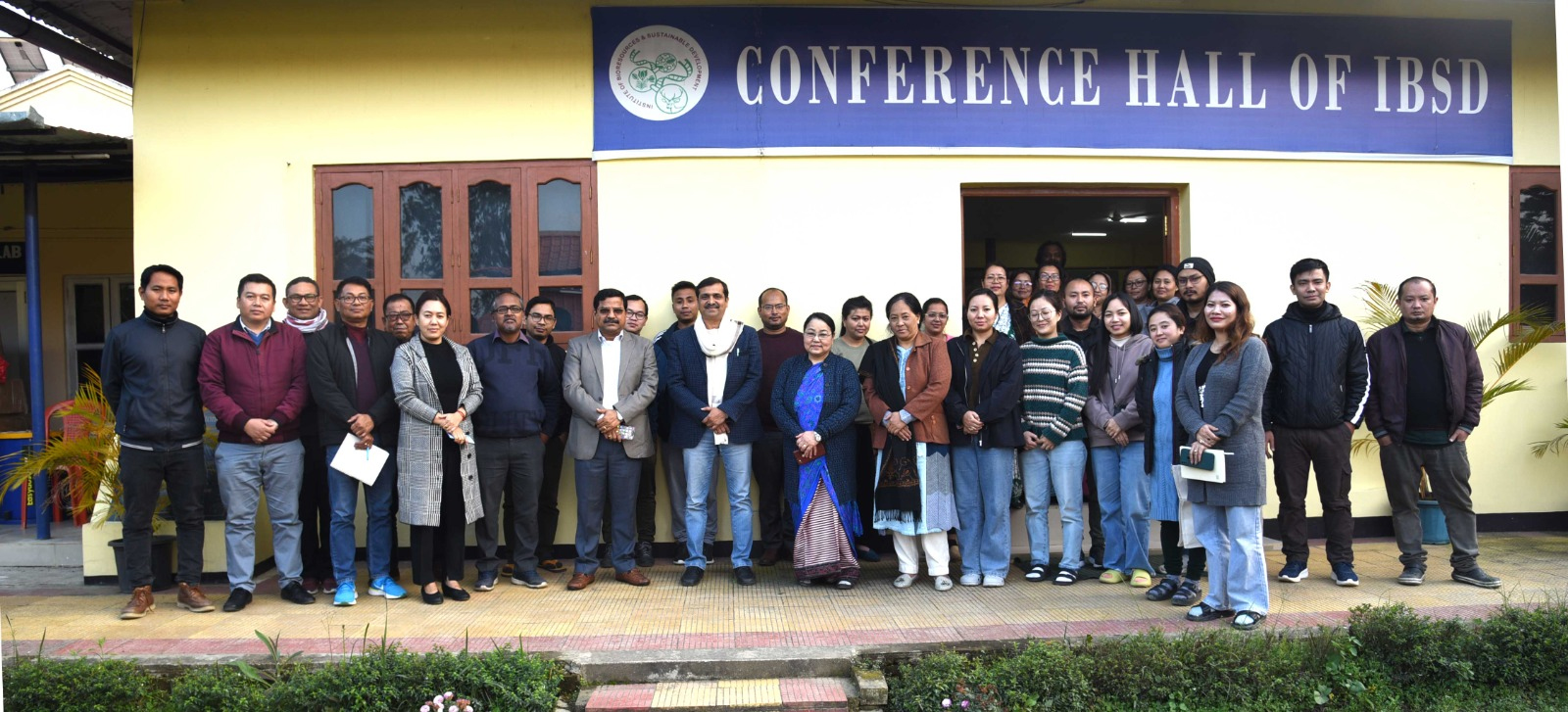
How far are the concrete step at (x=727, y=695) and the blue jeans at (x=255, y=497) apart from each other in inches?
95.2

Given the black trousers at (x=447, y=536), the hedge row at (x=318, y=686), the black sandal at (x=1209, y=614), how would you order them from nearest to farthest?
the hedge row at (x=318, y=686), the black sandal at (x=1209, y=614), the black trousers at (x=447, y=536)

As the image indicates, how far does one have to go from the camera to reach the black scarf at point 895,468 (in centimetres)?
576

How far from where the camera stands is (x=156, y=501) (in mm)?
5613

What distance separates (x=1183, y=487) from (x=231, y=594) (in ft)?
17.5

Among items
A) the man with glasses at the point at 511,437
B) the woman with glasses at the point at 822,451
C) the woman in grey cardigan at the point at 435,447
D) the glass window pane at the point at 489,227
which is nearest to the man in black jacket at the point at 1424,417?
the woman with glasses at the point at 822,451

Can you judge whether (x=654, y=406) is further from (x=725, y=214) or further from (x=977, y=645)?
(x=977, y=645)

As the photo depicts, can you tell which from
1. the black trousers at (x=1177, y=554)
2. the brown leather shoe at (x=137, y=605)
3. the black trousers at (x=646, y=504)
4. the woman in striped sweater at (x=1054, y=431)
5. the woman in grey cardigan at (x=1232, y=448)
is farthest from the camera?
the black trousers at (x=646, y=504)

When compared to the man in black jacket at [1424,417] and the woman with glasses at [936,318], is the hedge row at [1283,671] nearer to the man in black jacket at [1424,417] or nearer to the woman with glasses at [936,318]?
the man in black jacket at [1424,417]

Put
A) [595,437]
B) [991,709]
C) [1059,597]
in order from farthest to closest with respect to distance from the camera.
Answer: [595,437] → [1059,597] → [991,709]

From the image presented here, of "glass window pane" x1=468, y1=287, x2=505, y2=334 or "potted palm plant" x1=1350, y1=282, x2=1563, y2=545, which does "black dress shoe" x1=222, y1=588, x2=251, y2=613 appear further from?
"potted palm plant" x1=1350, y1=282, x2=1563, y2=545

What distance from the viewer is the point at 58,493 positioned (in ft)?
25.2

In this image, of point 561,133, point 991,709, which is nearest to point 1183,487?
point 991,709

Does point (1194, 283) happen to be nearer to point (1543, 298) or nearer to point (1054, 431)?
point (1054, 431)

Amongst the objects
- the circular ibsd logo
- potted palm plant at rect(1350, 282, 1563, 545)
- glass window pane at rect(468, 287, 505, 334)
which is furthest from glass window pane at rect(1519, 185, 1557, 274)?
glass window pane at rect(468, 287, 505, 334)
